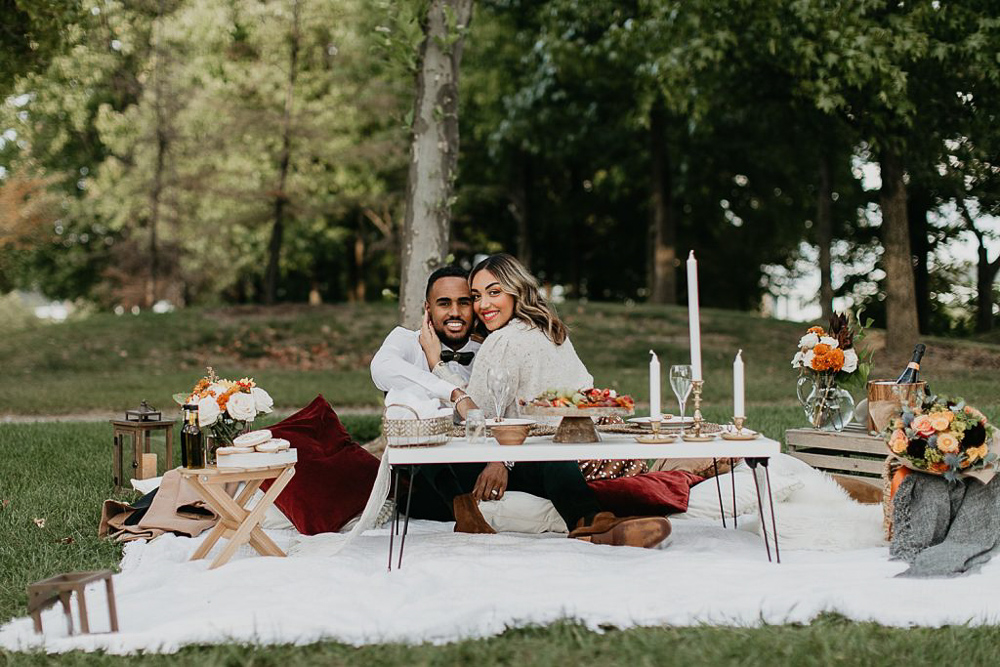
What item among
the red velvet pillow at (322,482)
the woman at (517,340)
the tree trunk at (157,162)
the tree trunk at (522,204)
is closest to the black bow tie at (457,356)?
the woman at (517,340)

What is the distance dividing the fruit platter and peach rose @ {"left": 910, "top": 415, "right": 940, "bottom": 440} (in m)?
1.45

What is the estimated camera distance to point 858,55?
467 inches

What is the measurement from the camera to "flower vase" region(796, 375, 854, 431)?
592 cm

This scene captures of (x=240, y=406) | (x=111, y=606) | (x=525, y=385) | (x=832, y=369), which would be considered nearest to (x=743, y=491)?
(x=832, y=369)

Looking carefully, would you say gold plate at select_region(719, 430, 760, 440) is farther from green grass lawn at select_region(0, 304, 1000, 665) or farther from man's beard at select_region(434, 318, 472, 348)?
man's beard at select_region(434, 318, 472, 348)

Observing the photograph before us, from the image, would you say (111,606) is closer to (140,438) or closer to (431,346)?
(431,346)

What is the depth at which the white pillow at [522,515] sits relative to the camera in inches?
202

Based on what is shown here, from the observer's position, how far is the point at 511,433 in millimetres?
4238

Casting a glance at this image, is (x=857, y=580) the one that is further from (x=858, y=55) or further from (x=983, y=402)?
(x=858, y=55)

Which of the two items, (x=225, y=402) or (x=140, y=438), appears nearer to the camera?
(x=225, y=402)

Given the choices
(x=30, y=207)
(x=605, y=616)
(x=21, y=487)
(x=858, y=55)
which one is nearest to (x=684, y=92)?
(x=858, y=55)

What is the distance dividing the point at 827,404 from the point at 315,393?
8235 mm

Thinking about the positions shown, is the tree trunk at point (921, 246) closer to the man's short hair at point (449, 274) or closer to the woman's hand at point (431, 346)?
the man's short hair at point (449, 274)

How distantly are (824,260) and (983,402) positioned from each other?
749 cm
